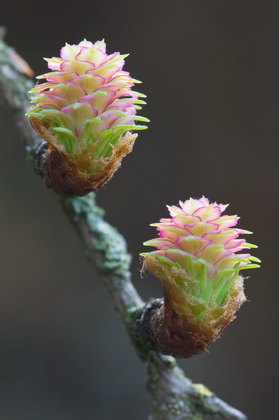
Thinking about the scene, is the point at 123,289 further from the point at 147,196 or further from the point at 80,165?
the point at 147,196

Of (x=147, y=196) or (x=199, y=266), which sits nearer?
(x=199, y=266)

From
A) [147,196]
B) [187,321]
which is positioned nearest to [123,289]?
[187,321]

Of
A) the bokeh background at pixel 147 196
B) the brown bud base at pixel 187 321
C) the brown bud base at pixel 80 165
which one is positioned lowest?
the brown bud base at pixel 187 321

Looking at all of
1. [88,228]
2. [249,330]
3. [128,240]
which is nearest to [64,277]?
[128,240]

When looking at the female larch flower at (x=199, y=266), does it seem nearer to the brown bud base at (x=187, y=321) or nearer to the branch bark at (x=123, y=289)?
the brown bud base at (x=187, y=321)

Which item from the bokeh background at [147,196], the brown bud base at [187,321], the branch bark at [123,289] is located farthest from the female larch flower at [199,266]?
the bokeh background at [147,196]
